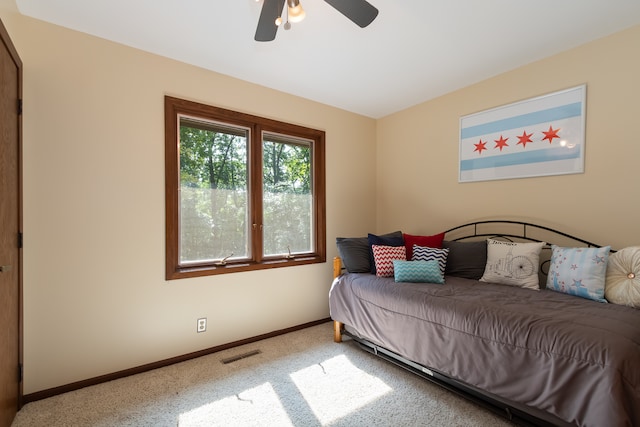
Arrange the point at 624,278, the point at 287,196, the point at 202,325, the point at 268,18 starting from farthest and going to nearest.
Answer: the point at 287,196 < the point at 202,325 < the point at 624,278 < the point at 268,18

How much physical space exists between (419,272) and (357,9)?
1.91 m

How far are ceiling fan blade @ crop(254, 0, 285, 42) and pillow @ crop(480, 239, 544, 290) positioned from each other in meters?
2.36

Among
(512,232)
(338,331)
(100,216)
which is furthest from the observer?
(338,331)

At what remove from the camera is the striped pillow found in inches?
104

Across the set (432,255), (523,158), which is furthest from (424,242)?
(523,158)

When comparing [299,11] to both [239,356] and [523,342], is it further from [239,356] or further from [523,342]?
[239,356]

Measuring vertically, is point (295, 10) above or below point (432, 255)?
above

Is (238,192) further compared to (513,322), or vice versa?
(238,192)

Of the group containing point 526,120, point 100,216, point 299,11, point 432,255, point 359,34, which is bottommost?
point 432,255

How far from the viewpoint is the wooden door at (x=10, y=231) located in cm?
153

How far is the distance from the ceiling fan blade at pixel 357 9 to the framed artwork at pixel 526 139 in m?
1.83

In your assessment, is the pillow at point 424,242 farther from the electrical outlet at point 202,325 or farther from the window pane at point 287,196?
the electrical outlet at point 202,325

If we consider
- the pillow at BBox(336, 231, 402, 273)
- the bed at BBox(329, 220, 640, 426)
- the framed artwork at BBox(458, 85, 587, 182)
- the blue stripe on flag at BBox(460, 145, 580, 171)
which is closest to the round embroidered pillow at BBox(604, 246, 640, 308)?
the bed at BBox(329, 220, 640, 426)

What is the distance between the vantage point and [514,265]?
229 centimetres
